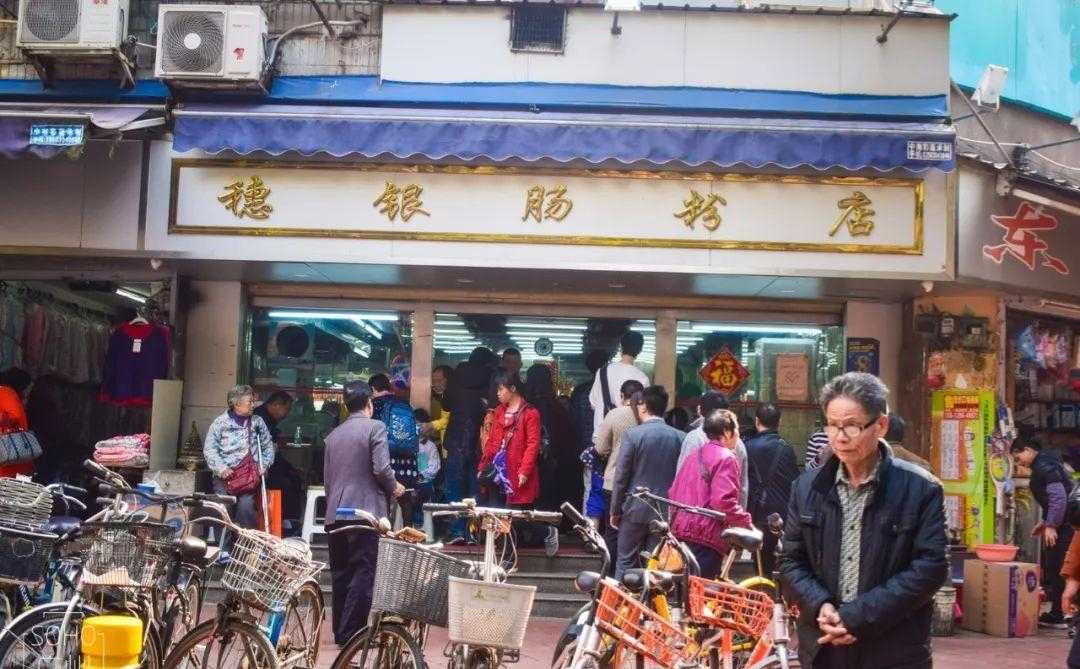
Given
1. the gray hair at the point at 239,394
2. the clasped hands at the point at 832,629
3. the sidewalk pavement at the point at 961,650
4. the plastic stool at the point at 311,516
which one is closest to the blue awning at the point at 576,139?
the gray hair at the point at 239,394

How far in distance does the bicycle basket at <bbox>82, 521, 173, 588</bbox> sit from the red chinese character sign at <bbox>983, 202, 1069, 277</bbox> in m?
8.63

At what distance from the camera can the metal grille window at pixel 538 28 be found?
1217 cm

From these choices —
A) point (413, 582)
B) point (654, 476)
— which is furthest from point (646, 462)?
point (413, 582)

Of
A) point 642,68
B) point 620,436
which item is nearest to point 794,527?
point 620,436

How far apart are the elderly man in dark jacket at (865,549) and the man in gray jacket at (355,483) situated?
13.5 ft

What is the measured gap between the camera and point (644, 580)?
19.3 feet

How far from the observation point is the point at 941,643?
1067 cm

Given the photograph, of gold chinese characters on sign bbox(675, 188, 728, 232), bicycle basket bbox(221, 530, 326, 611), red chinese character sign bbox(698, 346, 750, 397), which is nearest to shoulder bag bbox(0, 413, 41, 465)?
bicycle basket bbox(221, 530, 326, 611)

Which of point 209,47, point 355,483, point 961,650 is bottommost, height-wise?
point 961,650

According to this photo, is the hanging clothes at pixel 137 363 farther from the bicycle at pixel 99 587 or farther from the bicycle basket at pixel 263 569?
the bicycle basket at pixel 263 569

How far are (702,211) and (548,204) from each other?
148 cm

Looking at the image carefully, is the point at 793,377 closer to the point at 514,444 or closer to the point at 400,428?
the point at 514,444

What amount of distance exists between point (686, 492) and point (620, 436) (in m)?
1.87

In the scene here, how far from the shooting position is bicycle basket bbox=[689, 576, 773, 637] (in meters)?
6.06
